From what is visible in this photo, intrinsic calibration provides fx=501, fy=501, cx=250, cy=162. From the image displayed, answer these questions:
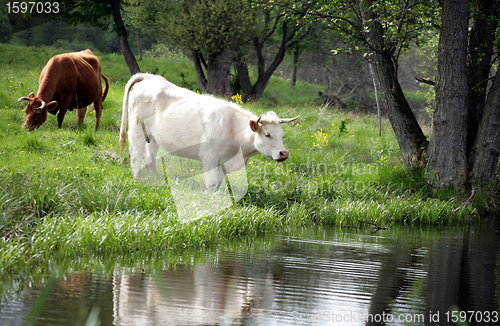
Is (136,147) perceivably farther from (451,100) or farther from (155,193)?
(451,100)

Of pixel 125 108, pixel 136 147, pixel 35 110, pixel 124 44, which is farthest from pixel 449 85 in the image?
pixel 124 44

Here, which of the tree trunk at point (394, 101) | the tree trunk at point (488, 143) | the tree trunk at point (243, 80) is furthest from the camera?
the tree trunk at point (243, 80)

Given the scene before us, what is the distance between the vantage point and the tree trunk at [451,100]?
401 inches

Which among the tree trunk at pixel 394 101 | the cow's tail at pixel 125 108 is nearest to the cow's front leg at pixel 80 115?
the cow's tail at pixel 125 108

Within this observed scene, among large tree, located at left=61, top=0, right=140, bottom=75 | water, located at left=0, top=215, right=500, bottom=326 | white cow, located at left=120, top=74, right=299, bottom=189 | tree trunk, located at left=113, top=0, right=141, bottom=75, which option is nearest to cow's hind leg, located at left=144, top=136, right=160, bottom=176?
white cow, located at left=120, top=74, right=299, bottom=189

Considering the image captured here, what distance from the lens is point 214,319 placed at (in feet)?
11.3

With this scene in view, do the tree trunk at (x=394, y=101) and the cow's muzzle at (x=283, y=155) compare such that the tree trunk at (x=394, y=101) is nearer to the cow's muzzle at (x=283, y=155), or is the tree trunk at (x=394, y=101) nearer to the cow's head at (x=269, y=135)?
the cow's head at (x=269, y=135)

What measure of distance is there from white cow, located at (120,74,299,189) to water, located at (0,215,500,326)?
89.3 inches

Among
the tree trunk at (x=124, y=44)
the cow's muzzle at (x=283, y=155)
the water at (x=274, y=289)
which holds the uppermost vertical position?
the tree trunk at (x=124, y=44)

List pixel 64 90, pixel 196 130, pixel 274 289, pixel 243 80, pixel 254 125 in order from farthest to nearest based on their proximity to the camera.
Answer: pixel 243 80, pixel 64 90, pixel 196 130, pixel 254 125, pixel 274 289

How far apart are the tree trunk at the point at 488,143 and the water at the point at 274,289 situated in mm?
4404

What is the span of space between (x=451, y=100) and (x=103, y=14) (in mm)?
19259

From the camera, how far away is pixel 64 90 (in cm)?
1197

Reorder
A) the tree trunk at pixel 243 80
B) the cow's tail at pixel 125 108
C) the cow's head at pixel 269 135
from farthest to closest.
Answer: the tree trunk at pixel 243 80
the cow's tail at pixel 125 108
the cow's head at pixel 269 135
